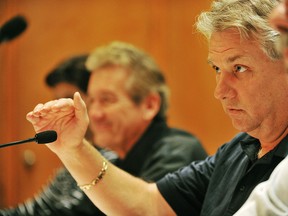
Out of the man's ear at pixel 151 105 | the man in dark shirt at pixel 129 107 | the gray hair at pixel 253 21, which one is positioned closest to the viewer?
the gray hair at pixel 253 21

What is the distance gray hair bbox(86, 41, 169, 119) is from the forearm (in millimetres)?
895

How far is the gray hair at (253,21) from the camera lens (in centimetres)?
147

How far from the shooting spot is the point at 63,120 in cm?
173

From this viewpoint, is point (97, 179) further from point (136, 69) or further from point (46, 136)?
point (136, 69)

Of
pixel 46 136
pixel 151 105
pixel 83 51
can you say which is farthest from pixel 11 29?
pixel 83 51

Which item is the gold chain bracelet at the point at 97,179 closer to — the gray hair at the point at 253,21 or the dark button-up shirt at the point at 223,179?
the dark button-up shirt at the point at 223,179

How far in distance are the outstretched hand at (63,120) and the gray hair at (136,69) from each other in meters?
0.99

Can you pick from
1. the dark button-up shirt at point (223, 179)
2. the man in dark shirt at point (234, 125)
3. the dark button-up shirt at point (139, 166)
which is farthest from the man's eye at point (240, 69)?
the dark button-up shirt at point (139, 166)

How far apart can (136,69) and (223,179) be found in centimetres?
118

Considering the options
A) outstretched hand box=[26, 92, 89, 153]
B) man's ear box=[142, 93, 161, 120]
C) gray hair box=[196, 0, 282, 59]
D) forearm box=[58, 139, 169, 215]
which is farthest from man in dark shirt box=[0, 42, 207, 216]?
gray hair box=[196, 0, 282, 59]

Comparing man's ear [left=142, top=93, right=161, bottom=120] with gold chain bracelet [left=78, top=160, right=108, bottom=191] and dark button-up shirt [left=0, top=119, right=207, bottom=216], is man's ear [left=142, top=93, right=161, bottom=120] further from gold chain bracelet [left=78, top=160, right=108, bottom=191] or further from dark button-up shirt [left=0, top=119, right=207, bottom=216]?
gold chain bracelet [left=78, top=160, right=108, bottom=191]

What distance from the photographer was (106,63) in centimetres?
276

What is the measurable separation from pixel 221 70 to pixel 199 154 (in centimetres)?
90

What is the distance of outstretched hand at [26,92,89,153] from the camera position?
5.53 feet
